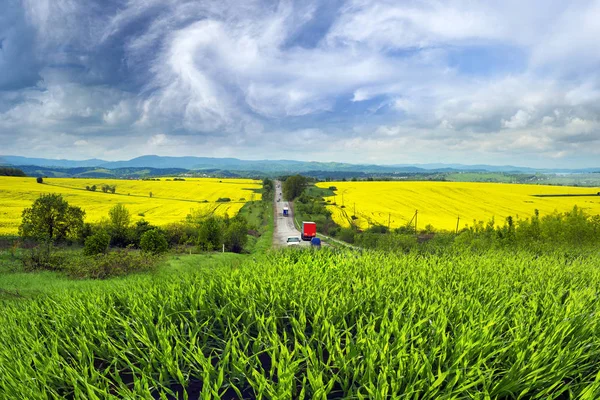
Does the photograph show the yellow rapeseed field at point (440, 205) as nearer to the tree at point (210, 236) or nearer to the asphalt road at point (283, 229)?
the asphalt road at point (283, 229)

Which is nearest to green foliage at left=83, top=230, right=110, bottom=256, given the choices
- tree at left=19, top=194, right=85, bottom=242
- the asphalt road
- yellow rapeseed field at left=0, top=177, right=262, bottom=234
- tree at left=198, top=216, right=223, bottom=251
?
tree at left=19, top=194, right=85, bottom=242

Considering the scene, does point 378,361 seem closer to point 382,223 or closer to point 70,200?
point 382,223

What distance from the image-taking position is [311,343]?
15.9 ft

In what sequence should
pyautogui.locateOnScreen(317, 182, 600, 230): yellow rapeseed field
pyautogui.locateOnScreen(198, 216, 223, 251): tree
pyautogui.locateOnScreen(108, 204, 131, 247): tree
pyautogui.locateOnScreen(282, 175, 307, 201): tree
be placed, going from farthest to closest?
pyautogui.locateOnScreen(282, 175, 307, 201): tree
pyautogui.locateOnScreen(317, 182, 600, 230): yellow rapeseed field
pyautogui.locateOnScreen(198, 216, 223, 251): tree
pyautogui.locateOnScreen(108, 204, 131, 247): tree

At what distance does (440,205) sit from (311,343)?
268 feet

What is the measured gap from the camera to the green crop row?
3744mm

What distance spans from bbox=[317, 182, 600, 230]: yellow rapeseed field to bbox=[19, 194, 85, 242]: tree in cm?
3787

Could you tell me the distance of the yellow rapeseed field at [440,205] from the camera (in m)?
66.1

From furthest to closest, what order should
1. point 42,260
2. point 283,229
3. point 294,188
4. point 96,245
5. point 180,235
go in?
point 294,188 → point 283,229 → point 180,235 → point 96,245 → point 42,260

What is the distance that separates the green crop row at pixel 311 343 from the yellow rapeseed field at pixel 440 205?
5535 cm

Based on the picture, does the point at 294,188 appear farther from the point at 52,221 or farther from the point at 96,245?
the point at 96,245

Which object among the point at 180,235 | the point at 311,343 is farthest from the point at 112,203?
the point at 311,343

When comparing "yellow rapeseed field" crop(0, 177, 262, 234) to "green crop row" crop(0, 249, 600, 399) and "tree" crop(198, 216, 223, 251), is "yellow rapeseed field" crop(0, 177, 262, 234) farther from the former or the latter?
"green crop row" crop(0, 249, 600, 399)

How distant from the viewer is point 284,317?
17.4 ft
